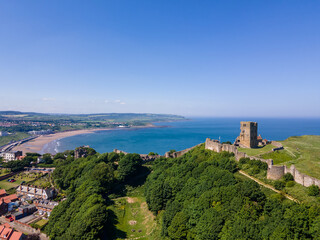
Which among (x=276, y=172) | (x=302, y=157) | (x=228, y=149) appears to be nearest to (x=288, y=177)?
(x=276, y=172)

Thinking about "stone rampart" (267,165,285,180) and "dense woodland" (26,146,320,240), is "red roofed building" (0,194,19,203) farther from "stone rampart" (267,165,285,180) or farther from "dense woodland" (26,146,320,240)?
Answer: "stone rampart" (267,165,285,180)

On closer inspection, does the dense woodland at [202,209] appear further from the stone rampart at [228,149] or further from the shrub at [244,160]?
the stone rampart at [228,149]

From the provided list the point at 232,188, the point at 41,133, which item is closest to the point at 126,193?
the point at 232,188

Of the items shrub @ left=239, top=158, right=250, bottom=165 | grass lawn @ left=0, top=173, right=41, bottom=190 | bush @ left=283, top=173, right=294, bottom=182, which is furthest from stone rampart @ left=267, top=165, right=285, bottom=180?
grass lawn @ left=0, top=173, right=41, bottom=190

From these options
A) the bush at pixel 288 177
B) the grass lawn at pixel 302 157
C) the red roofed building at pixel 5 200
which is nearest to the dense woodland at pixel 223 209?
the bush at pixel 288 177

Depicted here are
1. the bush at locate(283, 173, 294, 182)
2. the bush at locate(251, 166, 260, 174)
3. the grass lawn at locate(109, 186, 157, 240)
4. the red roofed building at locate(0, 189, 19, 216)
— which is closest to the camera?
the bush at locate(283, 173, 294, 182)

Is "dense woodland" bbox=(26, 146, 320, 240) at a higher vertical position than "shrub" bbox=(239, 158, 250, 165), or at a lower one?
lower

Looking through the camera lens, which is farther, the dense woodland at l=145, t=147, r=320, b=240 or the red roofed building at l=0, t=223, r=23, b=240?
the red roofed building at l=0, t=223, r=23, b=240
